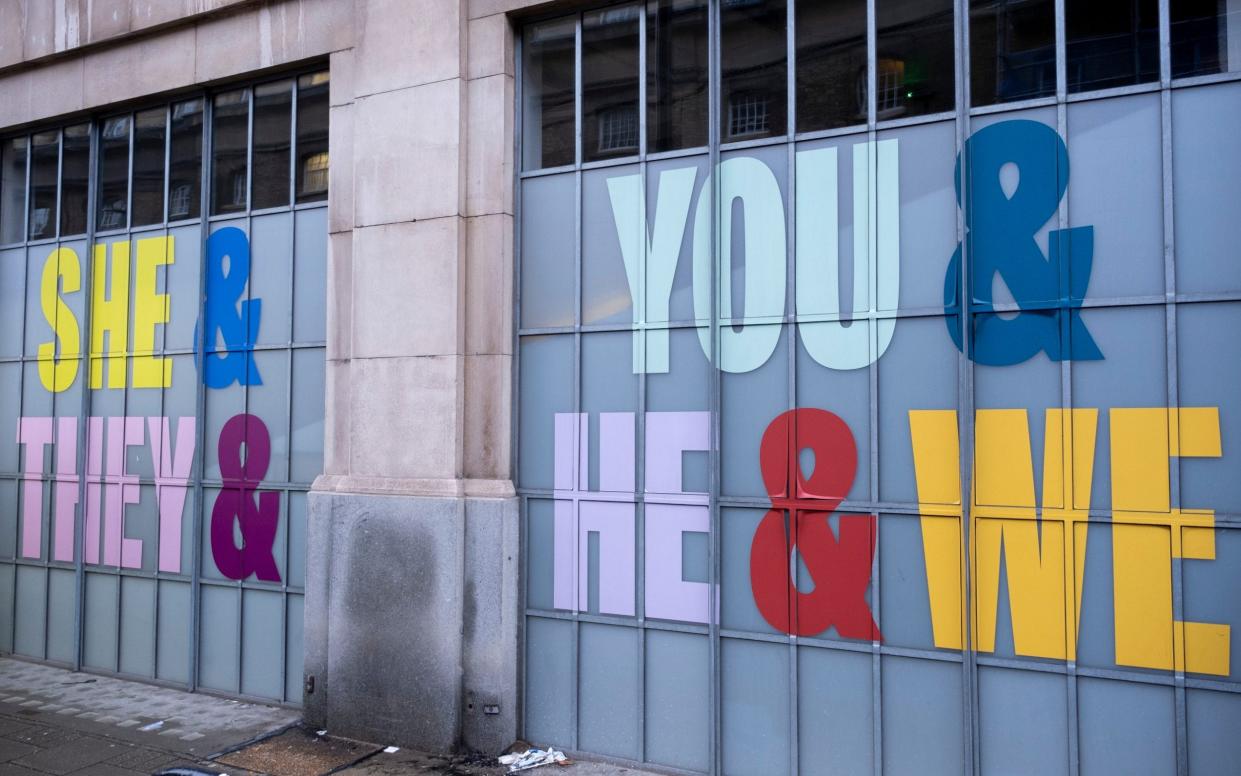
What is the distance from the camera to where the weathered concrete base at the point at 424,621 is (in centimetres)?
870

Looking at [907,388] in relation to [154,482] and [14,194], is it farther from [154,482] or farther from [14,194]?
[14,194]

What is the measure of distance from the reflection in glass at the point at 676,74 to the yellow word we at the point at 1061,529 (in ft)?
10.4

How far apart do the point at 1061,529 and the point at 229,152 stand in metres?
9.40

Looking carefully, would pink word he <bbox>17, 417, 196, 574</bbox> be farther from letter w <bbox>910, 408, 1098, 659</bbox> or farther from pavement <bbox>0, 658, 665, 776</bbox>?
letter w <bbox>910, 408, 1098, 659</bbox>

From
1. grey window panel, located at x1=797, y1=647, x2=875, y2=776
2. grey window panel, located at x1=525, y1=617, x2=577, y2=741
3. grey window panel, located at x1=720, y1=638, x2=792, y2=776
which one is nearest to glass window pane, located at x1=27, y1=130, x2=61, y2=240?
grey window panel, located at x1=525, y1=617, x2=577, y2=741

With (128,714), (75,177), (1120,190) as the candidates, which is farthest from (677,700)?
(75,177)

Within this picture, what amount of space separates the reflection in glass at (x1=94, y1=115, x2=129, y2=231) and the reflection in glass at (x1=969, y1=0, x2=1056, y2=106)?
32.1 feet

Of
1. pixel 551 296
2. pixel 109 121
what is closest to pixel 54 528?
pixel 109 121

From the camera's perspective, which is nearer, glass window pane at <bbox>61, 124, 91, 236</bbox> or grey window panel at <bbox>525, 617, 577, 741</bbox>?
grey window panel at <bbox>525, 617, 577, 741</bbox>

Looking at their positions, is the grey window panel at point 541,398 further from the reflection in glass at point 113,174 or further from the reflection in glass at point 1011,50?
the reflection in glass at point 113,174

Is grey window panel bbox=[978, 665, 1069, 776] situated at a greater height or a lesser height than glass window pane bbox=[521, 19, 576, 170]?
lesser

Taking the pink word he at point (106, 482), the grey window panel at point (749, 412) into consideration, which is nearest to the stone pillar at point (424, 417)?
the grey window panel at point (749, 412)

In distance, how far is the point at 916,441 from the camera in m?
7.42

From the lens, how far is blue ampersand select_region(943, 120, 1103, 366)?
22.9 feet
